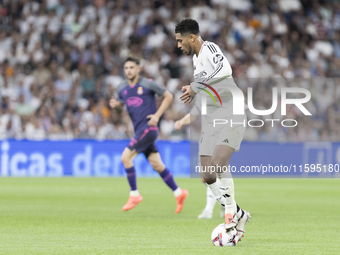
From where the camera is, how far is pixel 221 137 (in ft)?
21.8

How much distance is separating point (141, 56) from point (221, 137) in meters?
14.8

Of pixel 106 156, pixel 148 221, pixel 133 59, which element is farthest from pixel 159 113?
pixel 106 156

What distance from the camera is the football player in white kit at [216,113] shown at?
6.57 metres

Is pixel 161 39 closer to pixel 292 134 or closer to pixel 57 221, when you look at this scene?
pixel 292 134

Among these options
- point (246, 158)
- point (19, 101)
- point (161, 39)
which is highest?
point (161, 39)

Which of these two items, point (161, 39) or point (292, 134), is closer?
point (292, 134)

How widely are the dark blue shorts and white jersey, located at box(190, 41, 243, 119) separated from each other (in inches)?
143

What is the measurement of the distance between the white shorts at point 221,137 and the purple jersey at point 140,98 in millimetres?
3661

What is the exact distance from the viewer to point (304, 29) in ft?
78.0

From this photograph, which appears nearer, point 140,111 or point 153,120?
point 153,120

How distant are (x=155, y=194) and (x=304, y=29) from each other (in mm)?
12332

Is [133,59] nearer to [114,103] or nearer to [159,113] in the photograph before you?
[114,103]

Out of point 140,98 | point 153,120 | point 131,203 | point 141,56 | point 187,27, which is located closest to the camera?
point 187,27

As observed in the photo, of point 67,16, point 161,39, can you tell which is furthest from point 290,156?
point 67,16
